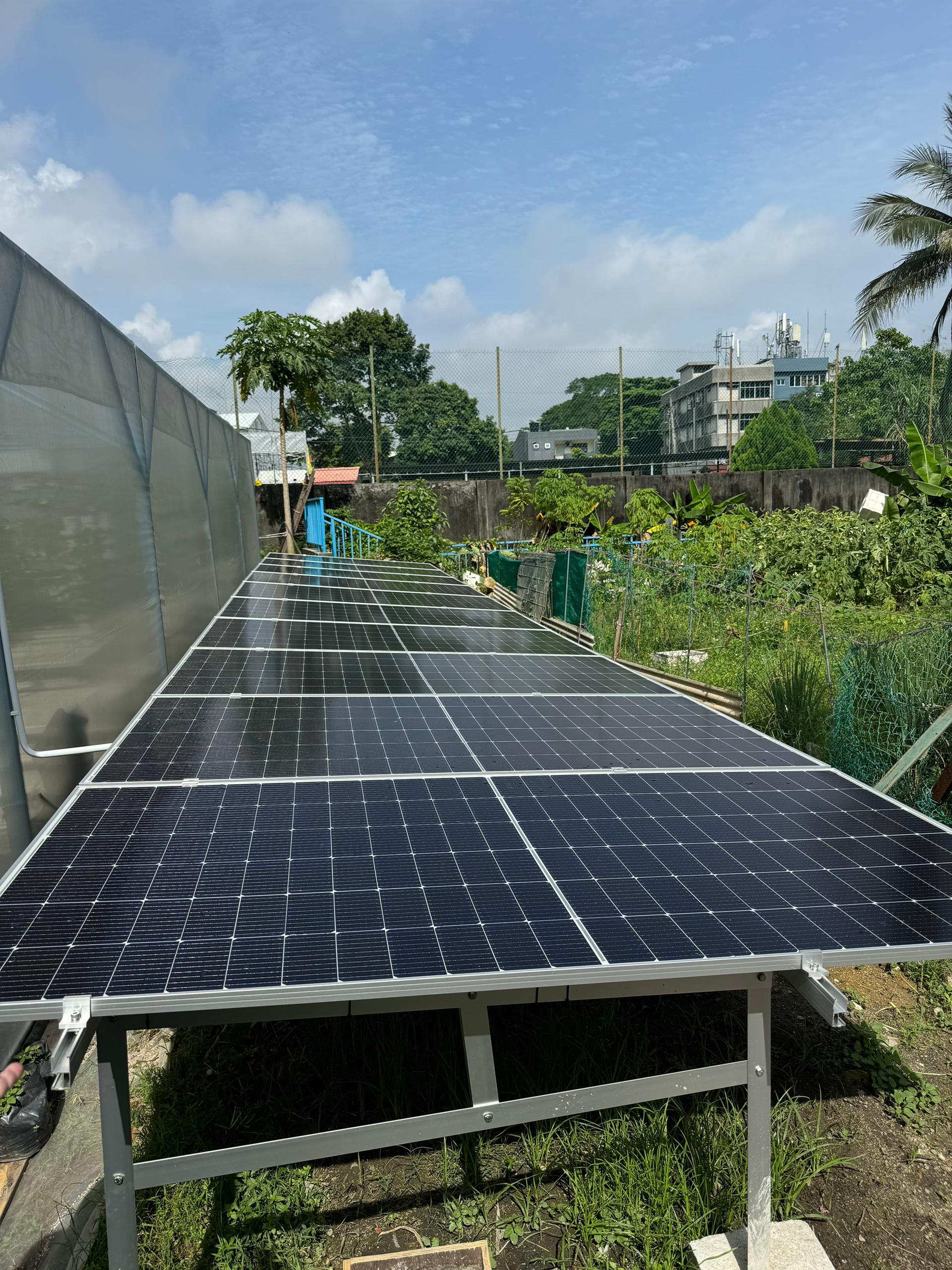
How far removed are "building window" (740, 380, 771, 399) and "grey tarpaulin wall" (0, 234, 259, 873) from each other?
84.9 metres

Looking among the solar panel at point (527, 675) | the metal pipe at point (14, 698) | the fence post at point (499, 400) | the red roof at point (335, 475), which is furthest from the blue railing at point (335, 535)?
the metal pipe at point (14, 698)

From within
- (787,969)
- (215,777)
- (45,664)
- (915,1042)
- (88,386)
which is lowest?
(915,1042)

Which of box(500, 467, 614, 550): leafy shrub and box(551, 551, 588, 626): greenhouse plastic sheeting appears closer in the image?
box(551, 551, 588, 626): greenhouse plastic sheeting

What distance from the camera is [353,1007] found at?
2.82 metres

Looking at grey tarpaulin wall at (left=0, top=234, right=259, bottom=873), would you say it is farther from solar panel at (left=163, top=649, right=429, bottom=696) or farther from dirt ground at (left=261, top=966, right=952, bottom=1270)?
dirt ground at (left=261, top=966, right=952, bottom=1270)

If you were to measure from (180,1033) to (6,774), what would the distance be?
2270 mm

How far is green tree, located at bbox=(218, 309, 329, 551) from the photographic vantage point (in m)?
23.3

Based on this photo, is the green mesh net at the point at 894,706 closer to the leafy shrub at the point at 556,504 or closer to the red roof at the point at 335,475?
the leafy shrub at the point at 556,504

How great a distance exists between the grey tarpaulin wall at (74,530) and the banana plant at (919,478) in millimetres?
13596

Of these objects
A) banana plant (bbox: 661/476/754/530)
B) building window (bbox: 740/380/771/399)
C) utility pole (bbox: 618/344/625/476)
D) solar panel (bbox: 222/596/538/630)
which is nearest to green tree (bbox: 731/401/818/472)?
utility pole (bbox: 618/344/625/476)

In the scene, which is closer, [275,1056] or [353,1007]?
[353,1007]

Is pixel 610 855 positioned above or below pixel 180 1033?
above

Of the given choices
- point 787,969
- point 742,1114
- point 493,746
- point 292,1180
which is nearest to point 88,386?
point 493,746

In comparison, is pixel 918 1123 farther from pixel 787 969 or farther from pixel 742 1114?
pixel 787 969
